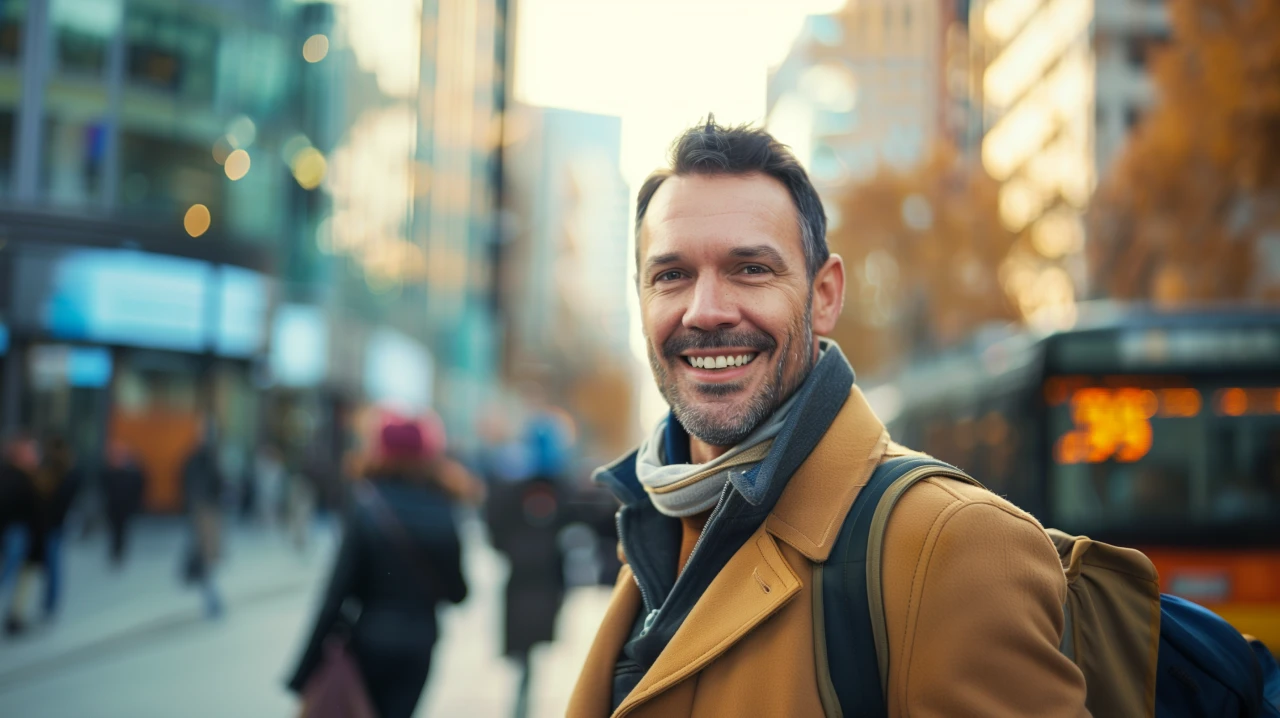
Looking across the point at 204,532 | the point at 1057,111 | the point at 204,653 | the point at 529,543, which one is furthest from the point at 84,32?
the point at 1057,111

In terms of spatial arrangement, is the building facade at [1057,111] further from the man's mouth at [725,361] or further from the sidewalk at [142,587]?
the man's mouth at [725,361]

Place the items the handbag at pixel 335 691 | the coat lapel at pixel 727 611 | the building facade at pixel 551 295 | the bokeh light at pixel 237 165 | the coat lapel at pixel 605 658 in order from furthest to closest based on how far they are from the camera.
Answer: the building facade at pixel 551 295, the bokeh light at pixel 237 165, the handbag at pixel 335 691, the coat lapel at pixel 605 658, the coat lapel at pixel 727 611

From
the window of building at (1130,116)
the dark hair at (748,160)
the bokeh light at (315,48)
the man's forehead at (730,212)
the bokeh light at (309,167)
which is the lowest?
the man's forehead at (730,212)

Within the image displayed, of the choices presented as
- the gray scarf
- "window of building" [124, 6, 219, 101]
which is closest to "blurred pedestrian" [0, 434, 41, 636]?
the gray scarf

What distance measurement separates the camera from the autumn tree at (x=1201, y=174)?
18406 mm

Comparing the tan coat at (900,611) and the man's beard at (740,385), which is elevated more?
the man's beard at (740,385)

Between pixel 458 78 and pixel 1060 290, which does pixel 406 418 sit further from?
pixel 458 78

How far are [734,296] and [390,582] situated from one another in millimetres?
3637

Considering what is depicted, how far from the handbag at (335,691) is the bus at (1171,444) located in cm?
641

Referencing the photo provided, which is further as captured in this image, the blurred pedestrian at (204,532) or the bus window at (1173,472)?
the blurred pedestrian at (204,532)

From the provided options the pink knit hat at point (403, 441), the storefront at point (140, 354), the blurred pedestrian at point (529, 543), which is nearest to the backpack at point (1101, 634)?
the pink knit hat at point (403, 441)

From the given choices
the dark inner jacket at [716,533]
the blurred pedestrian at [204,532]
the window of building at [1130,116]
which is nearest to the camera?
the dark inner jacket at [716,533]

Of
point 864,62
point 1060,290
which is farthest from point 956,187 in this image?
point 864,62

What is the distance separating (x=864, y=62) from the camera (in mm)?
84000
